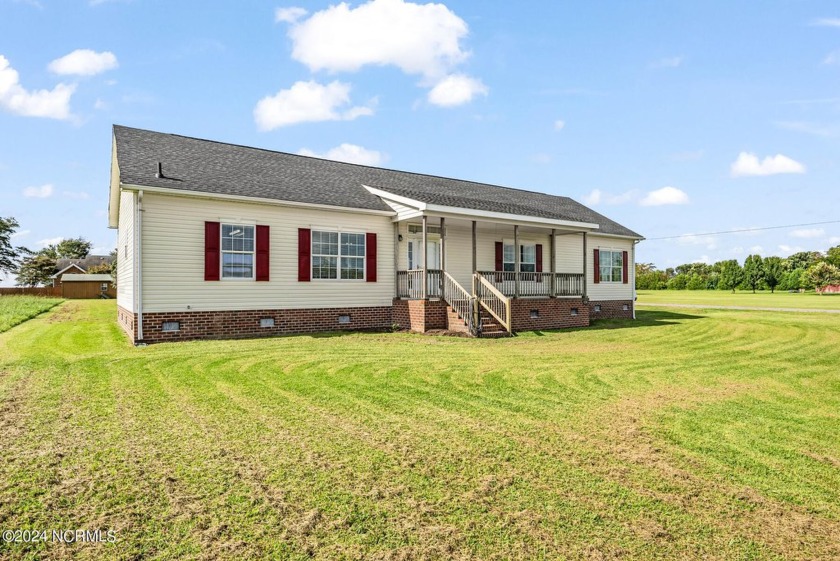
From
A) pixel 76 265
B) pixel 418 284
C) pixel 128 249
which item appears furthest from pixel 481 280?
pixel 76 265

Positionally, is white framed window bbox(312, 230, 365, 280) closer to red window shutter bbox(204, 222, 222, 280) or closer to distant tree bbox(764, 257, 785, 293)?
red window shutter bbox(204, 222, 222, 280)

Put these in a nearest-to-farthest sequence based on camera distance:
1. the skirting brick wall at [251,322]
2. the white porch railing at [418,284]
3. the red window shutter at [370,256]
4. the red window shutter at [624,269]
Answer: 1. the skirting brick wall at [251,322]
2. the white porch railing at [418,284]
3. the red window shutter at [370,256]
4. the red window shutter at [624,269]

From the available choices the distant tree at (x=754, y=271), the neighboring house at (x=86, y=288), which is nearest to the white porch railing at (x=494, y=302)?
the neighboring house at (x=86, y=288)

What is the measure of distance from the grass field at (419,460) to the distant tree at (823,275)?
75.5 m

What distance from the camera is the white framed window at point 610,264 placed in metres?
21.5

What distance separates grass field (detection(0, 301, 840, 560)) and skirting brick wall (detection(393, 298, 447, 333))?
5.50 meters

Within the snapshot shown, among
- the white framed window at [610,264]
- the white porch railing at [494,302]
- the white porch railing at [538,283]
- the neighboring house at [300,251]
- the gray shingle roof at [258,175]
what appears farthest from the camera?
the white framed window at [610,264]

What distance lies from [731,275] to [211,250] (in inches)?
2970

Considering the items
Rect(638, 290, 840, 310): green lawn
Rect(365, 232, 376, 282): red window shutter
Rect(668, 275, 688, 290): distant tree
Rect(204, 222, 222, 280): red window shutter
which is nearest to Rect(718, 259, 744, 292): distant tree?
Rect(668, 275, 688, 290): distant tree

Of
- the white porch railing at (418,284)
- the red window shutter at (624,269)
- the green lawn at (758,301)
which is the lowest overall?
the green lawn at (758,301)

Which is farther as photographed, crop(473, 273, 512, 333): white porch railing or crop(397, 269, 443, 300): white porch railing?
crop(397, 269, 443, 300): white porch railing

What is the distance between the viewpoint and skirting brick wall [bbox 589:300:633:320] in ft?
68.6

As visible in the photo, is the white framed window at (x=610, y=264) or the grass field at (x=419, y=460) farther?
the white framed window at (x=610, y=264)

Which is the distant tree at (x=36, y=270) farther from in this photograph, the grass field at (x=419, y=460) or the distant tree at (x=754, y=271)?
the distant tree at (x=754, y=271)
